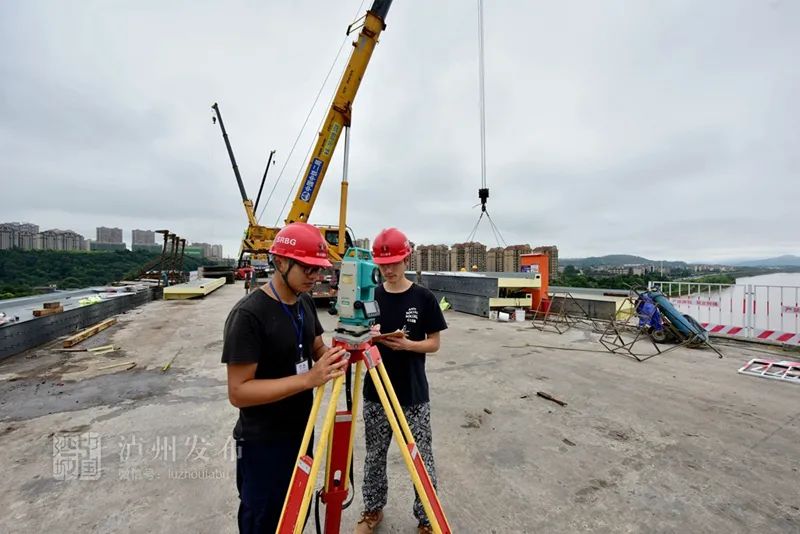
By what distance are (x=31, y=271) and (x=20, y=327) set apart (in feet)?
65.7

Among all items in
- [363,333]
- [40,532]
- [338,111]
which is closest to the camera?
[363,333]

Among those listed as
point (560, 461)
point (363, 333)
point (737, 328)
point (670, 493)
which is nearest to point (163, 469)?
point (363, 333)

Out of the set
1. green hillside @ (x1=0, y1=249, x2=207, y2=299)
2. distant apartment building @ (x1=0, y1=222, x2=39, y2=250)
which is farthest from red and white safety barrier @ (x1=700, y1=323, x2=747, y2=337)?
distant apartment building @ (x1=0, y1=222, x2=39, y2=250)

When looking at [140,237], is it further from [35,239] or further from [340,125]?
[340,125]

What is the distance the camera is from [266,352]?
54.2 inches

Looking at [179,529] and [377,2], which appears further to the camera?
[377,2]

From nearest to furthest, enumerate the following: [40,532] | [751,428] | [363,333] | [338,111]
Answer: [363,333] → [40,532] → [751,428] → [338,111]

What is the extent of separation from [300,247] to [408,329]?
38.4 inches

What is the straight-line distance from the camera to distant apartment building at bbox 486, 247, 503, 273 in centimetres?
1788

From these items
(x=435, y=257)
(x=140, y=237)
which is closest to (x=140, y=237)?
(x=140, y=237)

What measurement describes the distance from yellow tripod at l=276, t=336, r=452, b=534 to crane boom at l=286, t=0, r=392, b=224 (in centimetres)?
984

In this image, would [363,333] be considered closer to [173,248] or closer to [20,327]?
[20,327]

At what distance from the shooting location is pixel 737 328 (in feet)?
23.6

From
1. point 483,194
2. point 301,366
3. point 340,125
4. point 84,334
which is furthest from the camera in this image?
point 340,125
